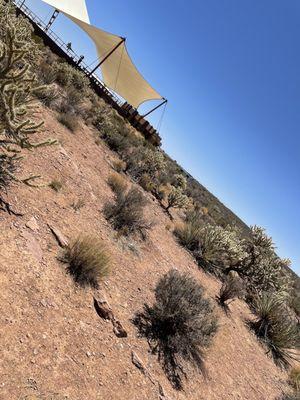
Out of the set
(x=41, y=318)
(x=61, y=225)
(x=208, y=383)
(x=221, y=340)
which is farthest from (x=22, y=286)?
(x=221, y=340)

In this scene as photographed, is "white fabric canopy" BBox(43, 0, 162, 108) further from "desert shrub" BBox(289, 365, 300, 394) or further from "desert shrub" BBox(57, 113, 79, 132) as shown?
"desert shrub" BBox(289, 365, 300, 394)

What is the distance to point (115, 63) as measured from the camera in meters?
32.0

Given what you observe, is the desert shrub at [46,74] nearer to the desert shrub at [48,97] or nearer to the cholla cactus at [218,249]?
the desert shrub at [48,97]

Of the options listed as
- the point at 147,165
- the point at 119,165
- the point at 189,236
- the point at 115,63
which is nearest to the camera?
the point at 189,236

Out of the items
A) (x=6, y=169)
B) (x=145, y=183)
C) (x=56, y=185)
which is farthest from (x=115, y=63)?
(x=6, y=169)

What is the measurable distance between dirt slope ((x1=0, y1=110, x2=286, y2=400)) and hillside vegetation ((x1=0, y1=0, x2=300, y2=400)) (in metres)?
0.02

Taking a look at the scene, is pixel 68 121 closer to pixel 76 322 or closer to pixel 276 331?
pixel 76 322

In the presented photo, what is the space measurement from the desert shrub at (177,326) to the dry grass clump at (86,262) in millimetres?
1134

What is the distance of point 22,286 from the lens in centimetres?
467

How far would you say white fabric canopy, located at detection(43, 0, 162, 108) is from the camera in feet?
90.2

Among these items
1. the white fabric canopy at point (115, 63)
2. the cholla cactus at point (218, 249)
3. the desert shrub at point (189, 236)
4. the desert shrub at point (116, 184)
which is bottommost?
the desert shrub at point (116, 184)

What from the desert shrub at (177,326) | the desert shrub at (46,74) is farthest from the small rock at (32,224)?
the desert shrub at (46,74)

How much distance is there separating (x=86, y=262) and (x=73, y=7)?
2807cm

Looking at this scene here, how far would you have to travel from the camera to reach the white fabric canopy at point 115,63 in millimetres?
27487
